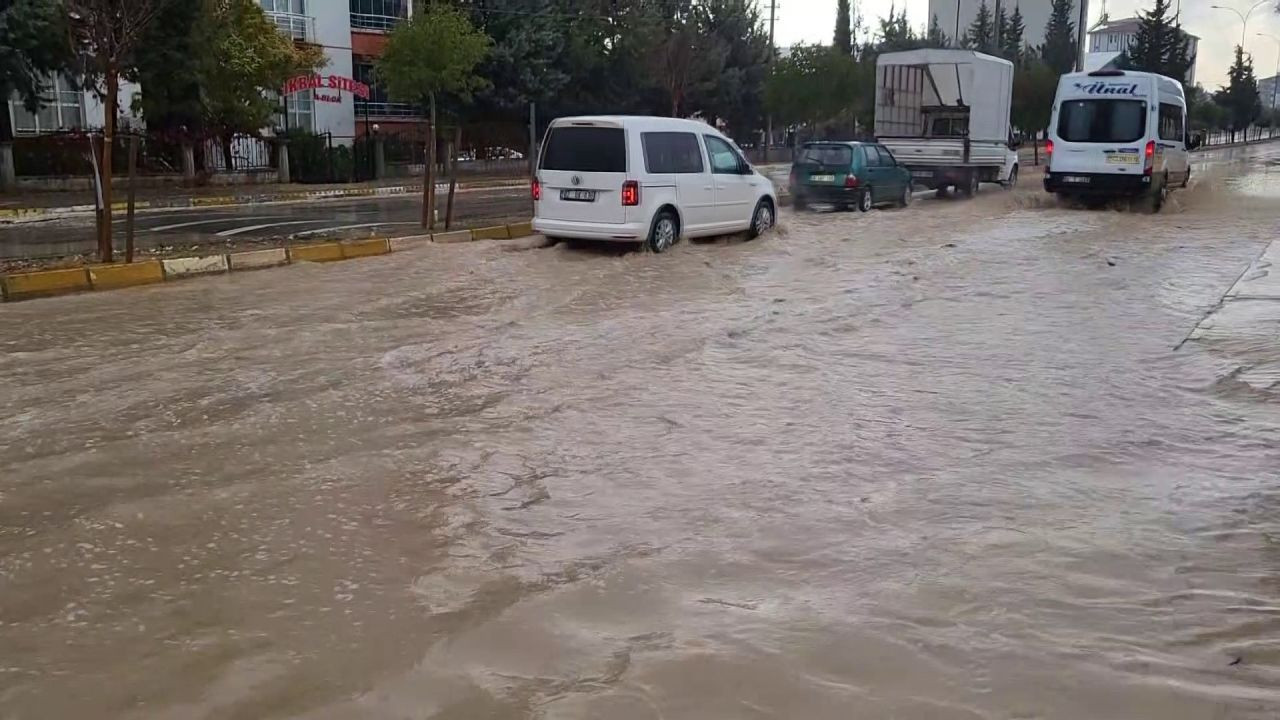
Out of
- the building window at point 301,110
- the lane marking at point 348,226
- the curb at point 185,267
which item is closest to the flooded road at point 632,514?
the curb at point 185,267

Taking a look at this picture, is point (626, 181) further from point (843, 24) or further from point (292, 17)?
point (843, 24)

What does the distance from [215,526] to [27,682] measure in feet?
4.48

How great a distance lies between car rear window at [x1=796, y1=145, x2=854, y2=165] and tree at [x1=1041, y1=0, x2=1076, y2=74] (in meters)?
61.0

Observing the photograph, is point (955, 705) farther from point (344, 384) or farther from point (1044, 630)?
point (344, 384)

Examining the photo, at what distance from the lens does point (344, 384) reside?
741 centimetres

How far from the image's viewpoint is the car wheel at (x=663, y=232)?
13766 millimetres

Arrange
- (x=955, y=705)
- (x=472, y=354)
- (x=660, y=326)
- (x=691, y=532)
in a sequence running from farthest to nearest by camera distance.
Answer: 1. (x=660, y=326)
2. (x=472, y=354)
3. (x=691, y=532)
4. (x=955, y=705)

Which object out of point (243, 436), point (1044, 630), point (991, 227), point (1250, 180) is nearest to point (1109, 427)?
point (1044, 630)

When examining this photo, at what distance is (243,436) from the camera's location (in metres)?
6.23

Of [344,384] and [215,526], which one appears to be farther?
[344,384]

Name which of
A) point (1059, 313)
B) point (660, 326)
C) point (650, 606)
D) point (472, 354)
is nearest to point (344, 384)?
point (472, 354)

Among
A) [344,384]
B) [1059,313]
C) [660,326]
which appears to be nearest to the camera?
[344,384]

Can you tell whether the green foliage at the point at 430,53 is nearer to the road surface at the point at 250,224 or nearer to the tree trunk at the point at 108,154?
the road surface at the point at 250,224

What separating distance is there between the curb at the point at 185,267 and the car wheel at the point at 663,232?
3011 mm
